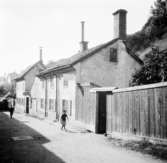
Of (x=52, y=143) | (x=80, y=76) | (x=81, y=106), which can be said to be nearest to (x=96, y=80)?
(x=80, y=76)

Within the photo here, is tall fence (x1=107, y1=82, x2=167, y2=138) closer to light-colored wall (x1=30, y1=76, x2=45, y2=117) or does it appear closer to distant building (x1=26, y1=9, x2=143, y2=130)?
distant building (x1=26, y1=9, x2=143, y2=130)

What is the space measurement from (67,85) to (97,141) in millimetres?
8395

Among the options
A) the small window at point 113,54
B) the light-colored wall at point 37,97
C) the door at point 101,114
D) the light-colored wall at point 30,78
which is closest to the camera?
the door at point 101,114

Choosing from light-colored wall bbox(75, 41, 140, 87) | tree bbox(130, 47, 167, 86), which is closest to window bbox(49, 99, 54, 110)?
light-colored wall bbox(75, 41, 140, 87)

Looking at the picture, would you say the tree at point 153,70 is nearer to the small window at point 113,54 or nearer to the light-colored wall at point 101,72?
the light-colored wall at point 101,72

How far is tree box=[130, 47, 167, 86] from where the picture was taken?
17.6 metres

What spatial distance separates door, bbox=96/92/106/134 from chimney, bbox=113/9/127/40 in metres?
7.52

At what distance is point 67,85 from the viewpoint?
1955 cm

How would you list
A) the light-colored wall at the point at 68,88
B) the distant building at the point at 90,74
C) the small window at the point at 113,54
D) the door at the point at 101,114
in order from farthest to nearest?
the small window at the point at 113,54, the light-colored wall at the point at 68,88, the distant building at the point at 90,74, the door at the point at 101,114

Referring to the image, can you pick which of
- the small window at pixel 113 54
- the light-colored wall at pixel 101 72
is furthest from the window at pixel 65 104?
the small window at pixel 113 54

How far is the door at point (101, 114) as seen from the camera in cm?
1466

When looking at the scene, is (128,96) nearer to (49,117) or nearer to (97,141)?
(97,141)

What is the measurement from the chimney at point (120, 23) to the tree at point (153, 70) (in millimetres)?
3409

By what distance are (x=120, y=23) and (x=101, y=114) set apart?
9355 millimetres
